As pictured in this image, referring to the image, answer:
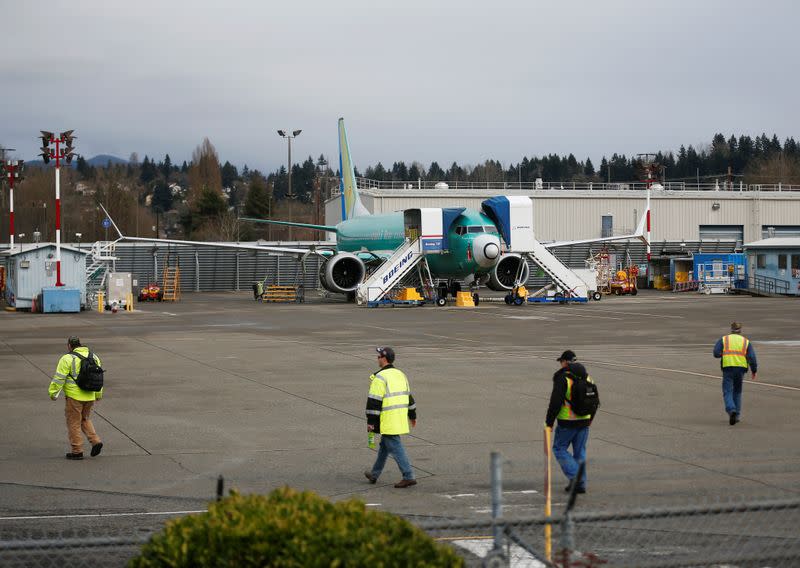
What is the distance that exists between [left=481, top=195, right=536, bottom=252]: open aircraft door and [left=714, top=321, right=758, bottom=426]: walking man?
34.6 meters

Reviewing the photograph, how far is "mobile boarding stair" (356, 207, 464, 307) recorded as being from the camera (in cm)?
4925

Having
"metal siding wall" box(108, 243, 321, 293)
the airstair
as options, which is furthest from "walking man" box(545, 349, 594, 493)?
"metal siding wall" box(108, 243, 321, 293)

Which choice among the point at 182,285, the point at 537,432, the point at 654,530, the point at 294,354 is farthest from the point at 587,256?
the point at 654,530

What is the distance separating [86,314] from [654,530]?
1646 inches

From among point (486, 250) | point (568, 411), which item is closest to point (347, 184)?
point (486, 250)

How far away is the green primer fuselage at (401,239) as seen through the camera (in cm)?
4938

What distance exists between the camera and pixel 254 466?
41.2 feet

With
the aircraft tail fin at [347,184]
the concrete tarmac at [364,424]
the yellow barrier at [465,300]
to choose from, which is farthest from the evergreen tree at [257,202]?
the concrete tarmac at [364,424]

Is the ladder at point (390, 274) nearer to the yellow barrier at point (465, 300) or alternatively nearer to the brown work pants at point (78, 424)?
the yellow barrier at point (465, 300)

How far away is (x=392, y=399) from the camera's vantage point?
1183 centimetres

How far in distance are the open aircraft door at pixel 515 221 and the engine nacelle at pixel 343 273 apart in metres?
8.05

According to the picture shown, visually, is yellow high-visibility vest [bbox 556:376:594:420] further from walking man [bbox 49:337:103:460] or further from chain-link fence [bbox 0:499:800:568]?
walking man [bbox 49:337:103:460]

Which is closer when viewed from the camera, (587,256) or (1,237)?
(587,256)

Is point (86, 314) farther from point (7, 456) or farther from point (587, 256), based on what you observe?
point (587, 256)
